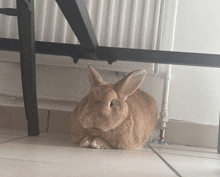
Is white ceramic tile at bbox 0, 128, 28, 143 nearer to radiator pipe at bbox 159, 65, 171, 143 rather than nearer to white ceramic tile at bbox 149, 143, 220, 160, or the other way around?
white ceramic tile at bbox 149, 143, 220, 160

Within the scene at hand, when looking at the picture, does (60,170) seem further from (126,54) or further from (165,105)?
(165,105)

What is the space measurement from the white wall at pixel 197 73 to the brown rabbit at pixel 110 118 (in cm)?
49

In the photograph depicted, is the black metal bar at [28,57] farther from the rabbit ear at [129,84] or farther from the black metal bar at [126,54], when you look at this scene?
the rabbit ear at [129,84]

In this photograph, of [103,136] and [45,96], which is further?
[45,96]

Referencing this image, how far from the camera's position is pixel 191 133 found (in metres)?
1.39

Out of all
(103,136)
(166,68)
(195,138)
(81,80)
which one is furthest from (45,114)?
(195,138)

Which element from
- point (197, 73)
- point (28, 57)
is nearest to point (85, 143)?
point (28, 57)

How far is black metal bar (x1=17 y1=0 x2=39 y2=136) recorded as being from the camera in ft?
3.16

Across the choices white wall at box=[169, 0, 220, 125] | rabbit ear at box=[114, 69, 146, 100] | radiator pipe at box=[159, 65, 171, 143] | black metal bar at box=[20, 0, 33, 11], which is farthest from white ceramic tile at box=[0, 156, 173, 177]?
white wall at box=[169, 0, 220, 125]

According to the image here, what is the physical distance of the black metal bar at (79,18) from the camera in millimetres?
721

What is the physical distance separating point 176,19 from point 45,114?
987mm

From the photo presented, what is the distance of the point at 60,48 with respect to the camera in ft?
3.86

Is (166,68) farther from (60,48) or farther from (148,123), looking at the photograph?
(60,48)

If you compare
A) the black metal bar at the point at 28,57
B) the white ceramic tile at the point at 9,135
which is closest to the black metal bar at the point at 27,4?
the black metal bar at the point at 28,57
